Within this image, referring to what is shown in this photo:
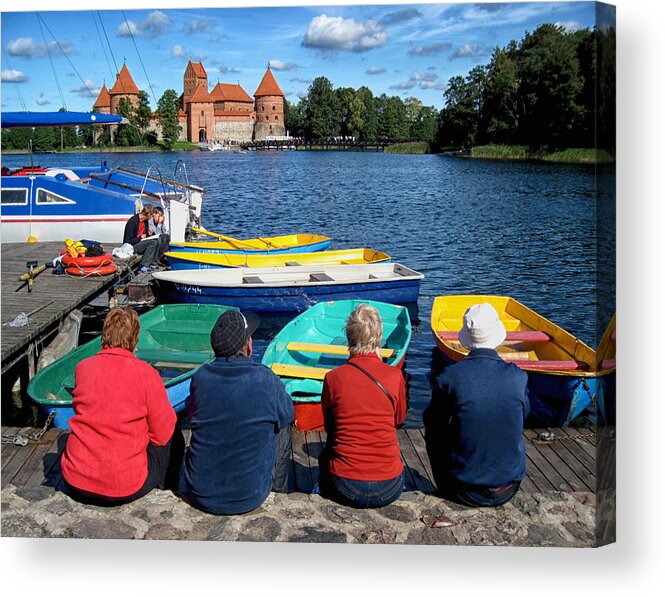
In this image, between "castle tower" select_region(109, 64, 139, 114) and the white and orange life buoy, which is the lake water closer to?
the white and orange life buoy

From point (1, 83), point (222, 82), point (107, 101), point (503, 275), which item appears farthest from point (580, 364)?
point (503, 275)

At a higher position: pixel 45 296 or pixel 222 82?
pixel 222 82

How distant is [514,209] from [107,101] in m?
19.3

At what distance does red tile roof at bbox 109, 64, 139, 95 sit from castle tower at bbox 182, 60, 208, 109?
1.36 ft

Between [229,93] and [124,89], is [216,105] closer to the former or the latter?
[229,93]

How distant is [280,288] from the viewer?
40.2ft

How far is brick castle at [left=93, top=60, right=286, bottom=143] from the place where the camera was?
611 centimetres

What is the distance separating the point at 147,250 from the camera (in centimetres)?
1317

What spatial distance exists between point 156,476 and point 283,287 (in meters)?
8.08

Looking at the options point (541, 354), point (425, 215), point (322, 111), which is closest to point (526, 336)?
point (541, 354)

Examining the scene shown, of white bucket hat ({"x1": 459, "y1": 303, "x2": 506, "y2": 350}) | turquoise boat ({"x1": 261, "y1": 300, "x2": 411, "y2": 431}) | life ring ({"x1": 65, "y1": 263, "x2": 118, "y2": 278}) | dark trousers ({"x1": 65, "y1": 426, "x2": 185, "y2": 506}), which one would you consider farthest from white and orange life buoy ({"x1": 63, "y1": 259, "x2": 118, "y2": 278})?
white bucket hat ({"x1": 459, "y1": 303, "x2": 506, "y2": 350})

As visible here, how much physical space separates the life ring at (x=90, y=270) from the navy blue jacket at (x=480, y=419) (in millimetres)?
7914

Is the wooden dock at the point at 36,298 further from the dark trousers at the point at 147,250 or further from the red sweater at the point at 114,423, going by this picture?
the red sweater at the point at 114,423

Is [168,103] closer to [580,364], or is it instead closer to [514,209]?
[580,364]
